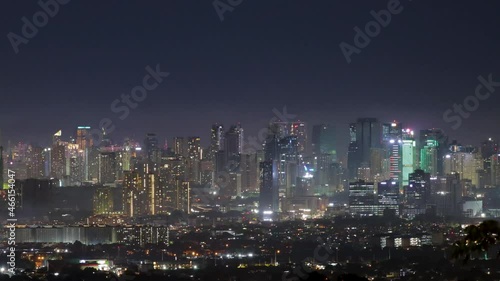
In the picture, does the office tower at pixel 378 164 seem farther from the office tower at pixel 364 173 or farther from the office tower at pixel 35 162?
the office tower at pixel 35 162

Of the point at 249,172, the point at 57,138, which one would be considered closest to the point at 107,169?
the point at 57,138

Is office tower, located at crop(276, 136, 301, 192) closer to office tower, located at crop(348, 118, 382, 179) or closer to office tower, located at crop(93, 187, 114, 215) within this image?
office tower, located at crop(348, 118, 382, 179)

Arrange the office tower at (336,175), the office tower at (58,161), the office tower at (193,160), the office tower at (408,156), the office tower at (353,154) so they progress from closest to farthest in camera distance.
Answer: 1. the office tower at (58,161)
2. the office tower at (193,160)
3. the office tower at (408,156)
4. the office tower at (353,154)
5. the office tower at (336,175)

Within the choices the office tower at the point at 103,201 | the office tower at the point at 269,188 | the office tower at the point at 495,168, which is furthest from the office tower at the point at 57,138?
the office tower at the point at 495,168

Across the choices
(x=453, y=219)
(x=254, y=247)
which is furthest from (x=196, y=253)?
(x=453, y=219)

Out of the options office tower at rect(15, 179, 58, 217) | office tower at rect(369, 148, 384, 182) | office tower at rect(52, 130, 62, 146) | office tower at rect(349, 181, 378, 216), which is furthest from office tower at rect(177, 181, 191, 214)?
office tower at rect(369, 148, 384, 182)

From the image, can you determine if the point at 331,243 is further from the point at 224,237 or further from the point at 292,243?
the point at 224,237
